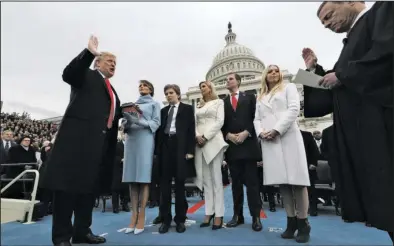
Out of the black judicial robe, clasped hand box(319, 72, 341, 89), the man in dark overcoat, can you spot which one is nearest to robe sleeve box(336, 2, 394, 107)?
the black judicial robe

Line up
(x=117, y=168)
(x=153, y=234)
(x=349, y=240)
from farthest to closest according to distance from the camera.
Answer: (x=117, y=168)
(x=153, y=234)
(x=349, y=240)

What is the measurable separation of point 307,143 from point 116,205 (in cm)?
362

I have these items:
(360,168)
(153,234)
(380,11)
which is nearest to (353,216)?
(360,168)

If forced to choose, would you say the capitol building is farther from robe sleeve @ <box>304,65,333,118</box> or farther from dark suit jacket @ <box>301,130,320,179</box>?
robe sleeve @ <box>304,65,333,118</box>

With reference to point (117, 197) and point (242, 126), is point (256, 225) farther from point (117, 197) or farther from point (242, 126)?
point (117, 197)

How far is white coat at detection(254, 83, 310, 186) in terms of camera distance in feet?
7.59

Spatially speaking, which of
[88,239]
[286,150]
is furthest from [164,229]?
[286,150]

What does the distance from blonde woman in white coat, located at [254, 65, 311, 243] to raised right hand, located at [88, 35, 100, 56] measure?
5.81 feet

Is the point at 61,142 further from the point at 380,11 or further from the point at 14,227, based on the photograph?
the point at 380,11

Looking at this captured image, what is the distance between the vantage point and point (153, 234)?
98.9 inches

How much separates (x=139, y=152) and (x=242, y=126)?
1277mm

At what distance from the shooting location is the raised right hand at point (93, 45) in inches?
76.9

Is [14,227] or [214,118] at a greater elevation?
[214,118]

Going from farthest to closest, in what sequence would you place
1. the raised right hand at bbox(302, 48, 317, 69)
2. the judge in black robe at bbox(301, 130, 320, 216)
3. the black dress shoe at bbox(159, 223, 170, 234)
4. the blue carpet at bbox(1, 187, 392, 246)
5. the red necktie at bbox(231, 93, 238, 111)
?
the judge in black robe at bbox(301, 130, 320, 216) < the red necktie at bbox(231, 93, 238, 111) < the black dress shoe at bbox(159, 223, 170, 234) < the blue carpet at bbox(1, 187, 392, 246) < the raised right hand at bbox(302, 48, 317, 69)
